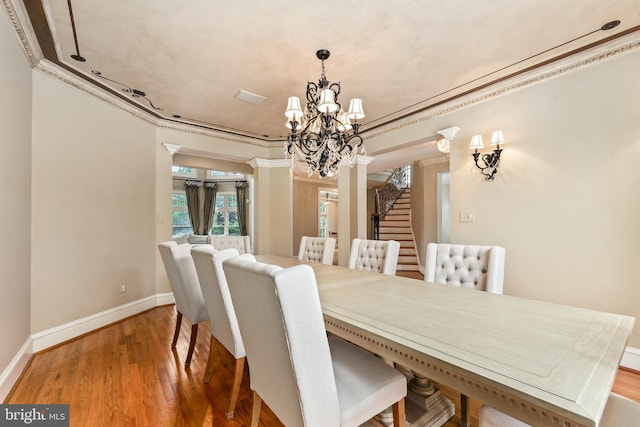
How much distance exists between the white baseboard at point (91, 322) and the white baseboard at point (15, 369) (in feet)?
0.40

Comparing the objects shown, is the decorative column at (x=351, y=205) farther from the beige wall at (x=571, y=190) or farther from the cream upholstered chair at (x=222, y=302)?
the cream upholstered chair at (x=222, y=302)

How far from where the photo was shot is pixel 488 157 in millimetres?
2939

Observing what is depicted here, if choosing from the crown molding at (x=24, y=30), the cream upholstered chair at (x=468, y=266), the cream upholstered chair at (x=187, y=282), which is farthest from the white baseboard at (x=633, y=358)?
the crown molding at (x=24, y=30)

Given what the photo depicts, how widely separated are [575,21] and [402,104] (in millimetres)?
1629

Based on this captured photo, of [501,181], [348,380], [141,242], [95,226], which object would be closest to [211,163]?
[141,242]

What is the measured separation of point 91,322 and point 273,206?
9.42ft

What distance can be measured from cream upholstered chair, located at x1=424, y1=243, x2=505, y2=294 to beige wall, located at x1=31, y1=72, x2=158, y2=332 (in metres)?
3.36

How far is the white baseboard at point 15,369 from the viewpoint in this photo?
72.2 inches

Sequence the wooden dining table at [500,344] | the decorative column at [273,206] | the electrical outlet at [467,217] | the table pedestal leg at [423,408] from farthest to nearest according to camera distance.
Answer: the decorative column at [273,206] → the electrical outlet at [467,217] → the table pedestal leg at [423,408] → the wooden dining table at [500,344]

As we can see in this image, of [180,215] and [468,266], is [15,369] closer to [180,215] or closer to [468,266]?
[468,266]

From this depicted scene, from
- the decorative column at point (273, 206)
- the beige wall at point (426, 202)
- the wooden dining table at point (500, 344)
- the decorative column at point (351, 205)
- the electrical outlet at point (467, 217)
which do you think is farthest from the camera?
the beige wall at point (426, 202)

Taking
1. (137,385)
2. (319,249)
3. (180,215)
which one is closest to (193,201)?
(180,215)

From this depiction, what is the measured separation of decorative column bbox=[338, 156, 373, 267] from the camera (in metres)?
4.51

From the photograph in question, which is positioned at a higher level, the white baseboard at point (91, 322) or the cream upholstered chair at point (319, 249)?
the cream upholstered chair at point (319, 249)
